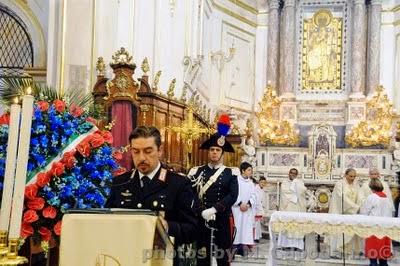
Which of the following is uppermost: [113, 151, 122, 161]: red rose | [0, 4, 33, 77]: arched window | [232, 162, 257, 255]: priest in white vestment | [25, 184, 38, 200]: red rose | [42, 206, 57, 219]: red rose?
[0, 4, 33, 77]: arched window

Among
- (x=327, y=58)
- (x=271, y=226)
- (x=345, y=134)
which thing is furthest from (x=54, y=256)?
(x=327, y=58)

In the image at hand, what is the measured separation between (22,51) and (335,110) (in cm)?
1055

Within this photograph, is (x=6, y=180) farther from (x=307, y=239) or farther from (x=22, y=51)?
(x=307, y=239)

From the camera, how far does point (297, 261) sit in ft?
34.5

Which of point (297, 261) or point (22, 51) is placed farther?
point (22, 51)

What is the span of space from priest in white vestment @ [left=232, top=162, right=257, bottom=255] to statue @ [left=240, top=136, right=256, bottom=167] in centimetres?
564

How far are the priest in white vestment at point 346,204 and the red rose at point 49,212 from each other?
8236 mm

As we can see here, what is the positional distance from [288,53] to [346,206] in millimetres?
8691

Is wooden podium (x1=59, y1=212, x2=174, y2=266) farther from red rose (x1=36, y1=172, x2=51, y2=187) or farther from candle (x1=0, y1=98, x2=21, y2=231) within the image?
red rose (x1=36, y1=172, x2=51, y2=187)

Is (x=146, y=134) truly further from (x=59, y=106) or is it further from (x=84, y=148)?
(x=59, y=106)

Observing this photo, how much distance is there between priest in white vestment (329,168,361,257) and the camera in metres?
11.0

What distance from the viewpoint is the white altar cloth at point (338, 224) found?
816 cm

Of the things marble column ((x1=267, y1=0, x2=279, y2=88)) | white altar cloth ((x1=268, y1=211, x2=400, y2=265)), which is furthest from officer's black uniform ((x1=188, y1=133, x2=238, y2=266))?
marble column ((x1=267, y1=0, x2=279, y2=88))

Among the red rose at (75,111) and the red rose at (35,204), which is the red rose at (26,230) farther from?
the red rose at (75,111)
